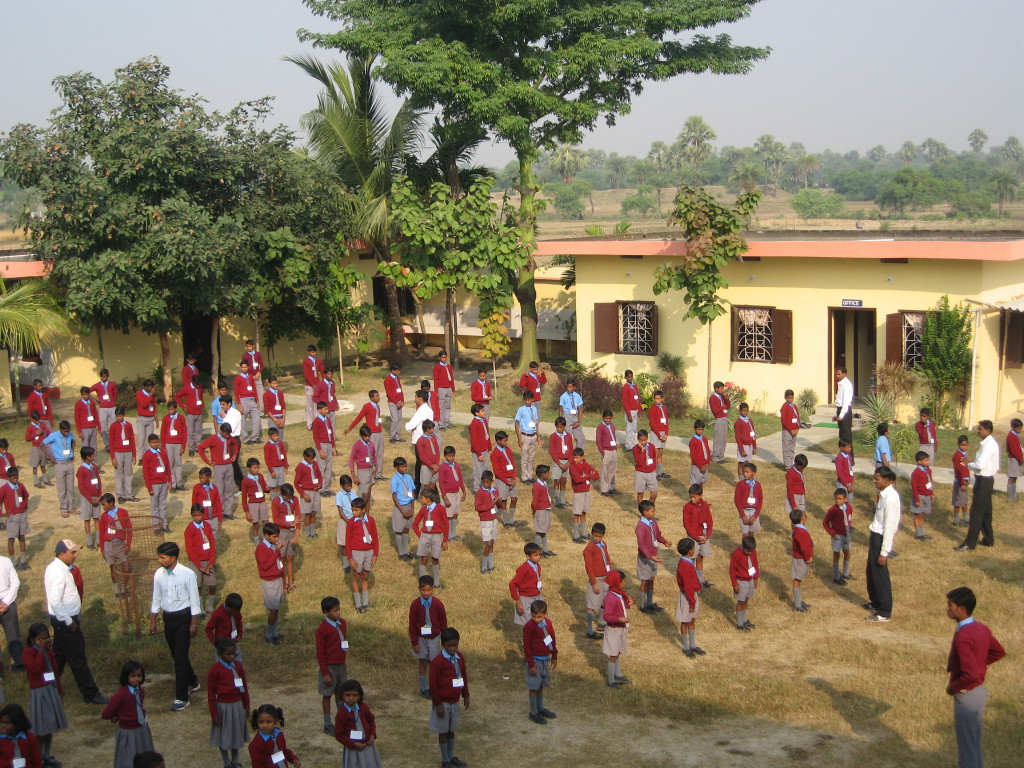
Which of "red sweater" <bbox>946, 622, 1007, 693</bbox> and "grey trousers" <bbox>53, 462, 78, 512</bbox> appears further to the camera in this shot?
"grey trousers" <bbox>53, 462, 78, 512</bbox>

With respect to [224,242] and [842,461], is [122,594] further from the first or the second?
[224,242]

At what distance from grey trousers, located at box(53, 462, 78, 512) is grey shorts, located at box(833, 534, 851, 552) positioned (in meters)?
10.8

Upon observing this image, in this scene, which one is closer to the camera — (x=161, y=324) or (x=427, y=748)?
(x=427, y=748)

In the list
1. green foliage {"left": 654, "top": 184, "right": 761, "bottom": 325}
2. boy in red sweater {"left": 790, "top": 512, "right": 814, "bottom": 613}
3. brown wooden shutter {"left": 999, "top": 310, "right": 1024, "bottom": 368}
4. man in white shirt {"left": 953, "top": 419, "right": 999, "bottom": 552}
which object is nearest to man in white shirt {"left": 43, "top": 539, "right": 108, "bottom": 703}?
boy in red sweater {"left": 790, "top": 512, "right": 814, "bottom": 613}

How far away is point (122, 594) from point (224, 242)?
10507 mm

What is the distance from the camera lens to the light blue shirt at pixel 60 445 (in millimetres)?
15242

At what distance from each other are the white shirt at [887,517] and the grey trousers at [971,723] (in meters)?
3.93

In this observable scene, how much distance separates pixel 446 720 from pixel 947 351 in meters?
13.3

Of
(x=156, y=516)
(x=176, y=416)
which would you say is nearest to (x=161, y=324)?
(x=176, y=416)

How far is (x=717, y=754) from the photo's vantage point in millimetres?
8977

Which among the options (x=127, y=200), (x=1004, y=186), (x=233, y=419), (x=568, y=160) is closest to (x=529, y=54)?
(x=127, y=200)

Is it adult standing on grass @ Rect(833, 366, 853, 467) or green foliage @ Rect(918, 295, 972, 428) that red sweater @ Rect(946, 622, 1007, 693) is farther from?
green foliage @ Rect(918, 295, 972, 428)

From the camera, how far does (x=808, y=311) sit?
20906 mm

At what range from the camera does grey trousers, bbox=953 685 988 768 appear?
7.77 m
